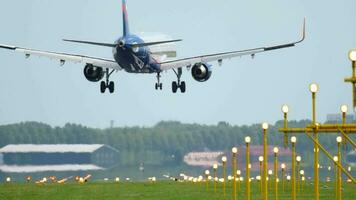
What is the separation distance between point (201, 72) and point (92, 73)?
38.1 ft

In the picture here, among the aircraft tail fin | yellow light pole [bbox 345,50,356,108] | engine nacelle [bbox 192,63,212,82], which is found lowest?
yellow light pole [bbox 345,50,356,108]

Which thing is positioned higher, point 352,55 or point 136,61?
point 136,61

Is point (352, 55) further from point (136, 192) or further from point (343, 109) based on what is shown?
point (136, 192)

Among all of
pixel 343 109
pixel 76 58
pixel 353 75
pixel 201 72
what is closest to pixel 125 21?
pixel 76 58

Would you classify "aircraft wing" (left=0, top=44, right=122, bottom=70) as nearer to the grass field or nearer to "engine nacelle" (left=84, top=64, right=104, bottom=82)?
"engine nacelle" (left=84, top=64, right=104, bottom=82)

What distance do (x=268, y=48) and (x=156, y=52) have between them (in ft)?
47.5

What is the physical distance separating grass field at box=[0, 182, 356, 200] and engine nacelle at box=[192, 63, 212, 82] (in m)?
A: 12.1

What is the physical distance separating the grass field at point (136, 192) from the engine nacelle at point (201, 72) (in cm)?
1209

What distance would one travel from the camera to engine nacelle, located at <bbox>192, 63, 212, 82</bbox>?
14012 centimetres

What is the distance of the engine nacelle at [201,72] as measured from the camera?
140125mm

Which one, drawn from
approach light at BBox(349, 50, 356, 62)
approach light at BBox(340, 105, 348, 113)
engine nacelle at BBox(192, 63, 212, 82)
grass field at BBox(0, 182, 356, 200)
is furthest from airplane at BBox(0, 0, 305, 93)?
approach light at BBox(349, 50, 356, 62)

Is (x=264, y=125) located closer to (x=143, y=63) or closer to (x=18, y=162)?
(x=143, y=63)

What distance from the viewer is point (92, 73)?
5576 inches

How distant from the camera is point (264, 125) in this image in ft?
263
